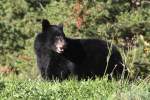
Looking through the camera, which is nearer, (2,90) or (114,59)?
(2,90)

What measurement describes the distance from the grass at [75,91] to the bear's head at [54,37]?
296 centimetres

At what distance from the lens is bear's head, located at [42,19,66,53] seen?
35.0ft

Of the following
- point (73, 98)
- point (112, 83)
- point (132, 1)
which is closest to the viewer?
point (73, 98)

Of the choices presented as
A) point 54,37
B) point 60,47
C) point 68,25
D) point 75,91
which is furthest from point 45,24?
point 68,25

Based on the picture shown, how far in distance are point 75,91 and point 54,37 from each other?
3776mm

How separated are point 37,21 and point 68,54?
9.91m

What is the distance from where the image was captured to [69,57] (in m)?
10.8

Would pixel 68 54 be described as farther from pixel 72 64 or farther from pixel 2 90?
pixel 2 90

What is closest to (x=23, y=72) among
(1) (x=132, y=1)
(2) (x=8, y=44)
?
(2) (x=8, y=44)

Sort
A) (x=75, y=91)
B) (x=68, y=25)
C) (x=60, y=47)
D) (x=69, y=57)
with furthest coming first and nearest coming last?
(x=68, y=25), (x=69, y=57), (x=60, y=47), (x=75, y=91)

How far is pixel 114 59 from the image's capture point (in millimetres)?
10953

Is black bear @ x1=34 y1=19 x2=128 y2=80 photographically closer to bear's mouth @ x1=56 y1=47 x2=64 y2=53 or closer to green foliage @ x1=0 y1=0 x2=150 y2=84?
bear's mouth @ x1=56 y1=47 x2=64 y2=53

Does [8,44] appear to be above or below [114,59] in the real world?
below

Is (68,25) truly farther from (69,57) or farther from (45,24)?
(45,24)
